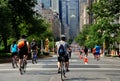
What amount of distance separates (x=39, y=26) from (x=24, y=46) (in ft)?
167

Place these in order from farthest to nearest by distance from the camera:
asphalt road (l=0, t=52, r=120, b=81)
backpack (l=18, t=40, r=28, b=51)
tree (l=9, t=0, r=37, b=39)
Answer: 1. tree (l=9, t=0, r=37, b=39)
2. backpack (l=18, t=40, r=28, b=51)
3. asphalt road (l=0, t=52, r=120, b=81)

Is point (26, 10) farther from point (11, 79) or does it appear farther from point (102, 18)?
point (11, 79)

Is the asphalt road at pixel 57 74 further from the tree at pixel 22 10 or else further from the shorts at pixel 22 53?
the tree at pixel 22 10

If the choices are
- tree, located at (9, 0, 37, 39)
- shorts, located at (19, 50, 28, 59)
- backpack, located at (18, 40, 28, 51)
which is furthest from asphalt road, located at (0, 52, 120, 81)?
tree, located at (9, 0, 37, 39)

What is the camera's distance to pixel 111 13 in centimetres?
7506

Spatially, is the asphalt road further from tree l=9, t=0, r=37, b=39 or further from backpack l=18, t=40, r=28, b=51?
tree l=9, t=0, r=37, b=39

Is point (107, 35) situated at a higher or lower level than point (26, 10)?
lower

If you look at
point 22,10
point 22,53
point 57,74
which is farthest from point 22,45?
point 22,10

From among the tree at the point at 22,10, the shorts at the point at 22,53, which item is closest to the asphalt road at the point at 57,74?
the shorts at the point at 22,53

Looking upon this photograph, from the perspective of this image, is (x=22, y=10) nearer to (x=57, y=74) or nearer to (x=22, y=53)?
(x=22, y=53)

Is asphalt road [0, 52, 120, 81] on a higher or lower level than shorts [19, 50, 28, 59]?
lower

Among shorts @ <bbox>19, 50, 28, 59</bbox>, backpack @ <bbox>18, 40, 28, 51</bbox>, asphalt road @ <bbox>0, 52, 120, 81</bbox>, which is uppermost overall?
backpack @ <bbox>18, 40, 28, 51</bbox>

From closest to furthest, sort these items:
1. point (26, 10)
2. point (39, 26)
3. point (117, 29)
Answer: point (26, 10) → point (39, 26) → point (117, 29)

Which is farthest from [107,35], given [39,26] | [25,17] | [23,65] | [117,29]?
[23,65]
